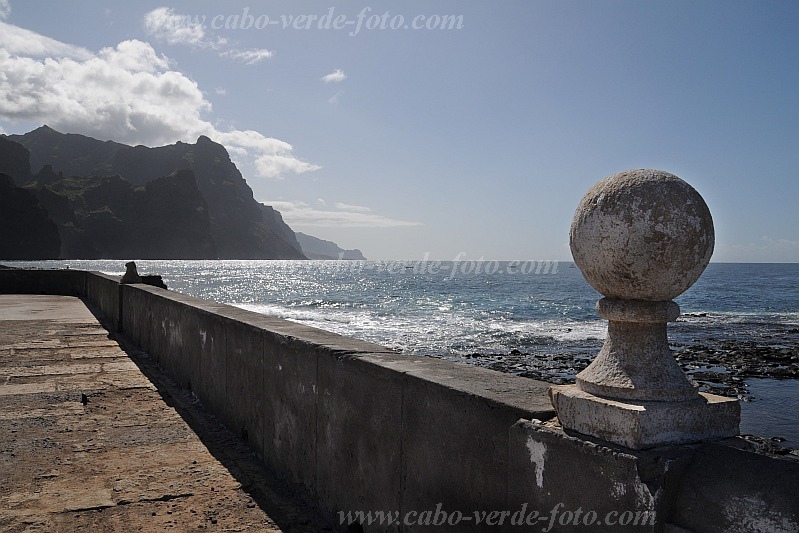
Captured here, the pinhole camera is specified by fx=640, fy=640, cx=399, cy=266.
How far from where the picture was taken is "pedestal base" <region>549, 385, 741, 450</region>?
1.81 meters

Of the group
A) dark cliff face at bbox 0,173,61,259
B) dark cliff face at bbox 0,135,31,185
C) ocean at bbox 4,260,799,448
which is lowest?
ocean at bbox 4,260,799,448

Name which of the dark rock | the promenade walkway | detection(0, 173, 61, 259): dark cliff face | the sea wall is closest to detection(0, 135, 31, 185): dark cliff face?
detection(0, 173, 61, 259): dark cliff face

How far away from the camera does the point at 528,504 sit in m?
2.11

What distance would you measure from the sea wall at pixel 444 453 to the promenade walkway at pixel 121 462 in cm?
27

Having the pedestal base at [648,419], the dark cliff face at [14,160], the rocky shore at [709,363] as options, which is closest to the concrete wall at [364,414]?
the pedestal base at [648,419]

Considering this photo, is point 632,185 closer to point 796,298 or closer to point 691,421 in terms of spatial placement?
point 691,421

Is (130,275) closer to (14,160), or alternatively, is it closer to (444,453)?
(444,453)

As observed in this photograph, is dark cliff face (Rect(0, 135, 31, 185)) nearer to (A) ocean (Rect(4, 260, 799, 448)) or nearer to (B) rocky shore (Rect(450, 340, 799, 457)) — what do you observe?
(A) ocean (Rect(4, 260, 799, 448))

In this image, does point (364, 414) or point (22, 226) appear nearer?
point (364, 414)

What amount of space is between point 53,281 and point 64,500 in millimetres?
19774

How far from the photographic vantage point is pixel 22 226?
132 metres

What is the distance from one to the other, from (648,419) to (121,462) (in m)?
3.90

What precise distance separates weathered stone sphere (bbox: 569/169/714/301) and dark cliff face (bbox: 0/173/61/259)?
145735 mm

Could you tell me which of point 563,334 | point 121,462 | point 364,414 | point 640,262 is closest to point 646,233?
point 640,262
